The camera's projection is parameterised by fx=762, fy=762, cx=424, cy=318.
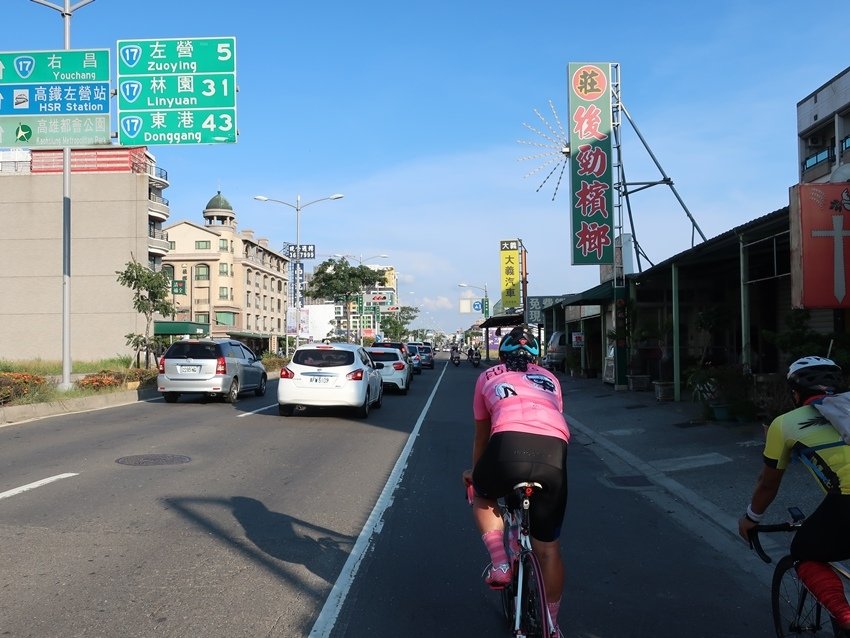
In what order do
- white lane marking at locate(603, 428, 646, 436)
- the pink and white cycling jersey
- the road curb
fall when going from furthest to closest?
the road curb
white lane marking at locate(603, 428, 646, 436)
the pink and white cycling jersey

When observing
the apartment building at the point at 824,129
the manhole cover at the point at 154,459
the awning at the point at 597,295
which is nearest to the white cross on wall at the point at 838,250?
the manhole cover at the point at 154,459

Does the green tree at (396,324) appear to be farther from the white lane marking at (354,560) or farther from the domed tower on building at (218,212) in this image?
the white lane marking at (354,560)

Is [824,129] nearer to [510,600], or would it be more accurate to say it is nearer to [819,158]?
[819,158]

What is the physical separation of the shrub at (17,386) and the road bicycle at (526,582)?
1513cm

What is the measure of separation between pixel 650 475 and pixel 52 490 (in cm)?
729

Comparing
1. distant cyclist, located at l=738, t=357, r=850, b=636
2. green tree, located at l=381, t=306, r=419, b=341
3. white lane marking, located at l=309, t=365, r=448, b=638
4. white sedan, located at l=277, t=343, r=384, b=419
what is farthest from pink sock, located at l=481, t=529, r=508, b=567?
green tree, located at l=381, t=306, r=419, b=341

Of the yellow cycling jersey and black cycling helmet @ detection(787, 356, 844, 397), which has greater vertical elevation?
black cycling helmet @ detection(787, 356, 844, 397)

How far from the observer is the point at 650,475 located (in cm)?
1014

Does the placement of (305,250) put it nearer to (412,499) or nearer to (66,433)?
(66,433)

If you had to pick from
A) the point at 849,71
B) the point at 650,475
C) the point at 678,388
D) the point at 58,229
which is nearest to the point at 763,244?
the point at 678,388

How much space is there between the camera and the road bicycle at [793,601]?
3.50m

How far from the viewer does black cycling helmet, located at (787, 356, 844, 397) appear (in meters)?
3.48

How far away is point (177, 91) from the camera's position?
59.5ft

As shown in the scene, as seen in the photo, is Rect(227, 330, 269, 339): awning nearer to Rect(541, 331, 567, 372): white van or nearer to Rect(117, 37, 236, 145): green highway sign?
Rect(541, 331, 567, 372): white van
